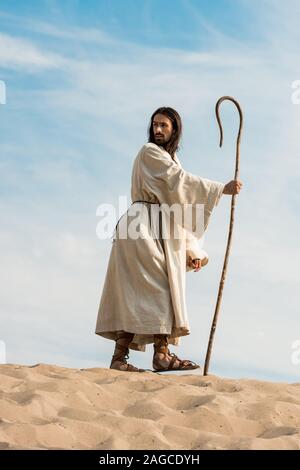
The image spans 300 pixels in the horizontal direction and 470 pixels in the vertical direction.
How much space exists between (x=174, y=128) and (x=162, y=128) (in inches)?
4.3

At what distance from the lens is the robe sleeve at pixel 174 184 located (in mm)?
7188

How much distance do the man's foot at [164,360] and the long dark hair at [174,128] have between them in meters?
1.53

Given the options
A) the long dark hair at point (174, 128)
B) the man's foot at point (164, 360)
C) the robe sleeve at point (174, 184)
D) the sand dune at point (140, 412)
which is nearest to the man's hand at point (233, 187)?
the robe sleeve at point (174, 184)

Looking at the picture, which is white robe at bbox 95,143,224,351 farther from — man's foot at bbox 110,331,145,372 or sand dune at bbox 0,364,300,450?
sand dune at bbox 0,364,300,450

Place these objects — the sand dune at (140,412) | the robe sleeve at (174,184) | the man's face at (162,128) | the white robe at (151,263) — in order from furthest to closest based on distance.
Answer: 1. the man's face at (162,128)
2. the robe sleeve at (174,184)
3. the white robe at (151,263)
4. the sand dune at (140,412)

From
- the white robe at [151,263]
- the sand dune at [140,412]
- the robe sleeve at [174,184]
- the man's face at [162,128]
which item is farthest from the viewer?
the man's face at [162,128]

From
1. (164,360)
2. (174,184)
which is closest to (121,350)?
(164,360)

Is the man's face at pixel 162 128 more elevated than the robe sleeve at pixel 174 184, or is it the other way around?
the man's face at pixel 162 128

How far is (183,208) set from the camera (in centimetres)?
722

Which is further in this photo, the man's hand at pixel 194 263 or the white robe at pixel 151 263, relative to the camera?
the man's hand at pixel 194 263

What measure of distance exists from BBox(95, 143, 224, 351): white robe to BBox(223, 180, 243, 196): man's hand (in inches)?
1.7

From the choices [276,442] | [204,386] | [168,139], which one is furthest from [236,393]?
[168,139]

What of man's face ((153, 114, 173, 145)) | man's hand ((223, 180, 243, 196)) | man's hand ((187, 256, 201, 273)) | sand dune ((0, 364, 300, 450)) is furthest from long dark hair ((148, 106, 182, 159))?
sand dune ((0, 364, 300, 450))

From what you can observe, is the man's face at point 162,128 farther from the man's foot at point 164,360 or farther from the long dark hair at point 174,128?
the man's foot at point 164,360
